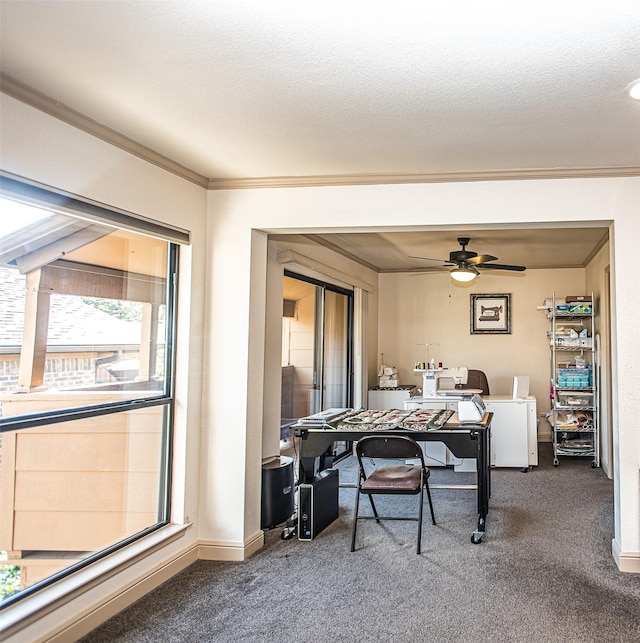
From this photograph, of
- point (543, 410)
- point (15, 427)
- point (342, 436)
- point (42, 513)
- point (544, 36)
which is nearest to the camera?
point (544, 36)

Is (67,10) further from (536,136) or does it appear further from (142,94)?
(536,136)

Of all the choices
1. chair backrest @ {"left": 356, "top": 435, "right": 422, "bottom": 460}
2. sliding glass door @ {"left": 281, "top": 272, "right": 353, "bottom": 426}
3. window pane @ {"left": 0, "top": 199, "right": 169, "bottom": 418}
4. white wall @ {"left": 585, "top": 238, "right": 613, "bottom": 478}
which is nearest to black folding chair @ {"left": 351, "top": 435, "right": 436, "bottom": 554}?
chair backrest @ {"left": 356, "top": 435, "right": 422, "bottom": 460}

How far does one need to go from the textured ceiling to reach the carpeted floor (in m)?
2.38

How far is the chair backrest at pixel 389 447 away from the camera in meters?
3.40

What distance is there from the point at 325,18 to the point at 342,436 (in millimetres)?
2640

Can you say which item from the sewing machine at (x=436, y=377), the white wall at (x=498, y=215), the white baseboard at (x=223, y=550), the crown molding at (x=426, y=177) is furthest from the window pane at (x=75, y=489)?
the sewing machine at (x=436, y=377)

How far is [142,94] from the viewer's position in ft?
7.72

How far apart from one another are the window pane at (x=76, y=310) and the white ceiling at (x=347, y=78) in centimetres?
57

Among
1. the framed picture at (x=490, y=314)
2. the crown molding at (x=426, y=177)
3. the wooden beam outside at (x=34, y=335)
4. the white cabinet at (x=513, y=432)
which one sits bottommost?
the white cabinet at (x=513, y=432)

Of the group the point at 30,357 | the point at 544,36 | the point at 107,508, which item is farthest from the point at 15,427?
the point at 544,36

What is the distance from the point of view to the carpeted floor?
2512mm

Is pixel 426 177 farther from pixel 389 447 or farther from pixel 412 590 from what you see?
pixel 412 590

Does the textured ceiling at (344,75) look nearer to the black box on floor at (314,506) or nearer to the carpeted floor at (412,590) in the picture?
the black box on floor at (314,506)

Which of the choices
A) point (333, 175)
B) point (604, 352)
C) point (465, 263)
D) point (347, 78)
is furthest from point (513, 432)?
point (347, 78)
